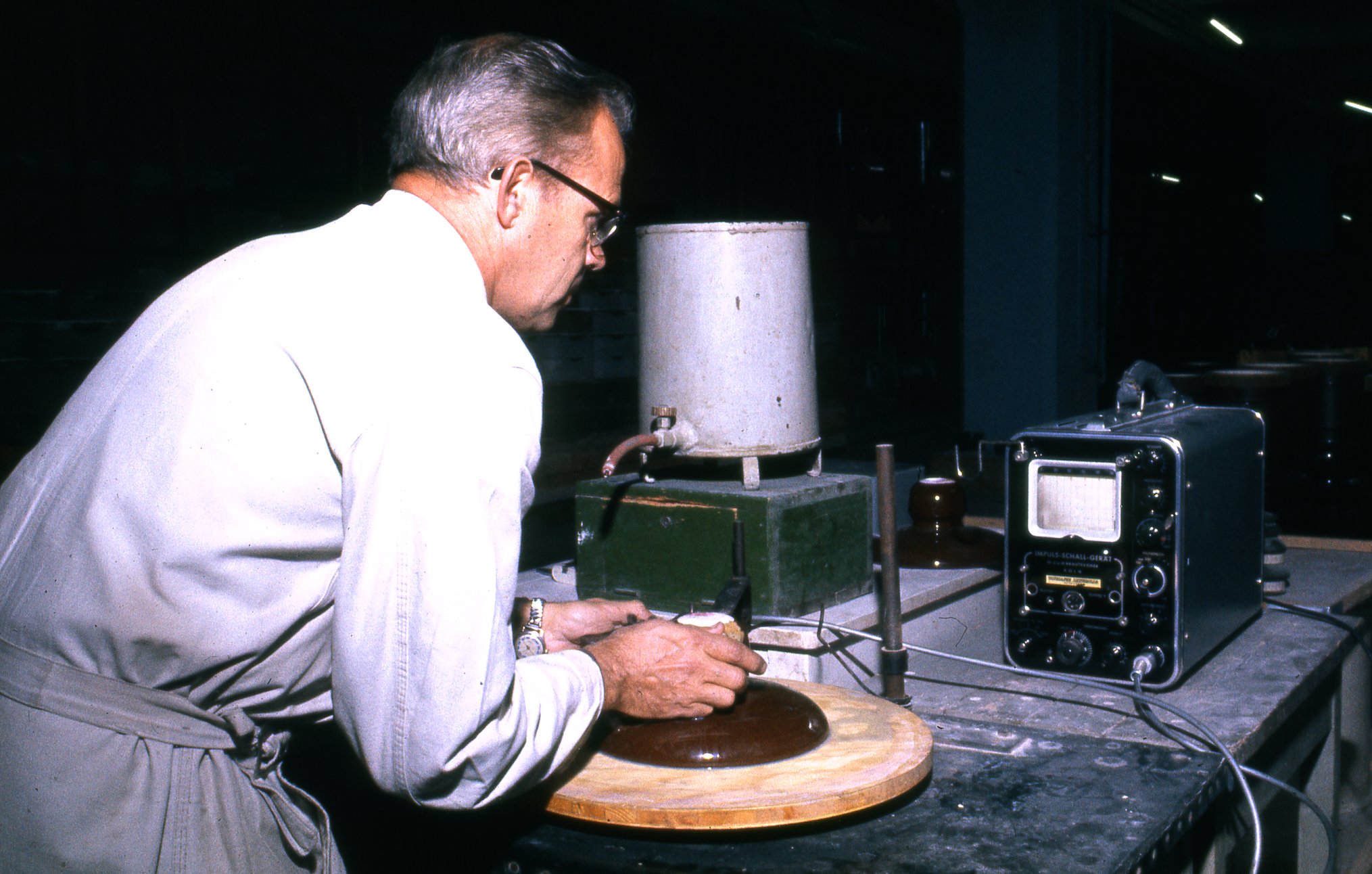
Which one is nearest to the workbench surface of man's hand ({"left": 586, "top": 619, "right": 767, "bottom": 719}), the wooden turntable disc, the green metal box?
the wooden turntable disc

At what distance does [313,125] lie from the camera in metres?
5.07

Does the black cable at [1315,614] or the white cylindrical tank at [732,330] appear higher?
the white cylindrical tank at [732,330]

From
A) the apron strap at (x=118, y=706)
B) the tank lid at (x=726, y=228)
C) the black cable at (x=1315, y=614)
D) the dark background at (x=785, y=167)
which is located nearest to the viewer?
the apron strap at (x=118, y=706)

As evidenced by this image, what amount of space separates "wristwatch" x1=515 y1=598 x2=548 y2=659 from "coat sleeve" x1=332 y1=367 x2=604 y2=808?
0.53m

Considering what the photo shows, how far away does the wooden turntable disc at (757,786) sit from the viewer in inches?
48.5

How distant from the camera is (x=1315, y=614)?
2262 millimetres

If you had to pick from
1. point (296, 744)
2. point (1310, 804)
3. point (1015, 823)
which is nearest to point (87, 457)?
point (296, 744)

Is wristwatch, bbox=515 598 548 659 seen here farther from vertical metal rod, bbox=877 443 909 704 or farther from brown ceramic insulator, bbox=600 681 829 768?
→ vertical metal rod, bbox=877 443 909 704

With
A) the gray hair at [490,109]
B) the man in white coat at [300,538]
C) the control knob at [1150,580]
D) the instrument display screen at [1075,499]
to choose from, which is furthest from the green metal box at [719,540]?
the gray hair at [490,109]

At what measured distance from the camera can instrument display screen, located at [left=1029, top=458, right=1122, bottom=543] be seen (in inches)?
71.2

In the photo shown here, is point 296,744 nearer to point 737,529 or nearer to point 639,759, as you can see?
point 639,759

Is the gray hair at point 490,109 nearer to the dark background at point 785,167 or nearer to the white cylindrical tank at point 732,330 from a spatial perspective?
the dark background at point 785,167

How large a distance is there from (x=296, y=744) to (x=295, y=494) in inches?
20.2

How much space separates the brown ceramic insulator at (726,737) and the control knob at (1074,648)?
60 centimetres
